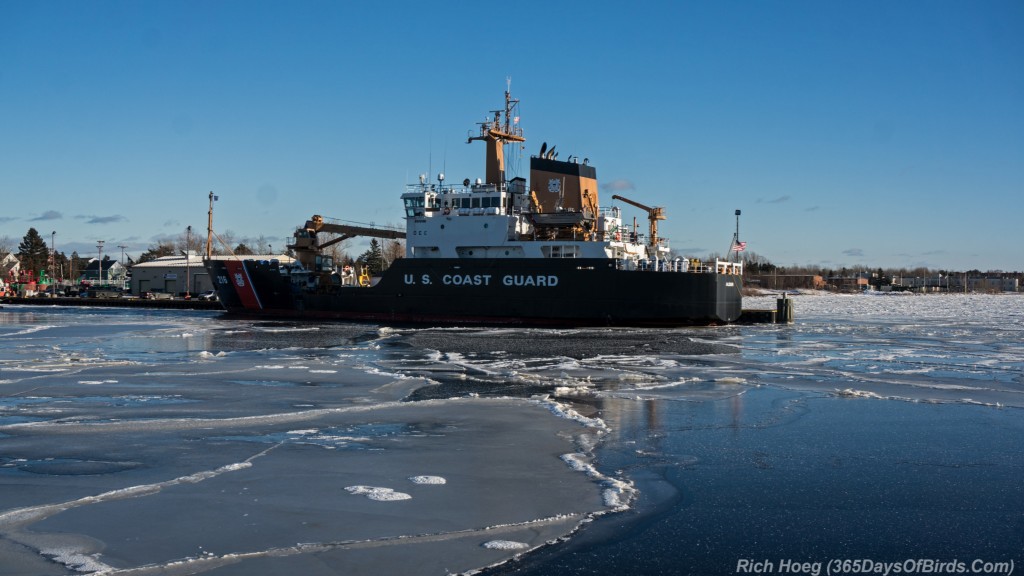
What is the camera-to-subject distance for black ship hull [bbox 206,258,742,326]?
2370cm

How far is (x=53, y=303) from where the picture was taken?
43.5 meters

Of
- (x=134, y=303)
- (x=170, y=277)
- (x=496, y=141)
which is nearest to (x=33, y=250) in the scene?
(x=170, y=277)

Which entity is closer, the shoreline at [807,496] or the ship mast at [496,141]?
the shoreline at [807,496]

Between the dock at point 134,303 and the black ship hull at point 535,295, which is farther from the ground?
the black ship hull at point 535,295

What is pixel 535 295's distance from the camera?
24453 mm

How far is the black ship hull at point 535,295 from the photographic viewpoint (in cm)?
2370

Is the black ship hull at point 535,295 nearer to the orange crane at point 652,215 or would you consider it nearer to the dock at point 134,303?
the orange crane at point 652,215

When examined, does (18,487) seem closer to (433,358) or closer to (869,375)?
(433,358)

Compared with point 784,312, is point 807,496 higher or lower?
lower

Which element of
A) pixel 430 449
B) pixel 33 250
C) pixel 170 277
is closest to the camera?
pixel 430 449

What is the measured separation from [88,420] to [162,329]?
16.2 m

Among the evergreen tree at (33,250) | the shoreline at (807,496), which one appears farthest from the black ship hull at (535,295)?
the evergreen tree at (33,250)

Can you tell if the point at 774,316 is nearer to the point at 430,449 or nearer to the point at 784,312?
the point at 784,312

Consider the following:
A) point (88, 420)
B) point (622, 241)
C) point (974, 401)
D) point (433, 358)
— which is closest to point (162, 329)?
point (433, 358)
